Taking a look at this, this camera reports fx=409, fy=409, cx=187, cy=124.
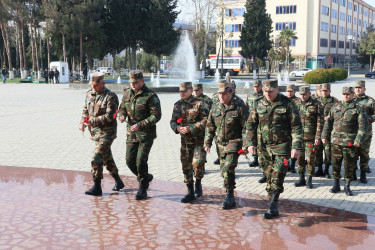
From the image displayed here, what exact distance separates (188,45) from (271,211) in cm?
5103

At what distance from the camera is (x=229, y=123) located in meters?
5.52

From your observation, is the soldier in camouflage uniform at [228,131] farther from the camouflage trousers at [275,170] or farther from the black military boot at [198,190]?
the black military boot at [198,190]

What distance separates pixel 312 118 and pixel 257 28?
51.6m

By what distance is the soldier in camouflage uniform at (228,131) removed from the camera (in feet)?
18.1

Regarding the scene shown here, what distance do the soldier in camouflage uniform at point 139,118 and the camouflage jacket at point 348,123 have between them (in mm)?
2781

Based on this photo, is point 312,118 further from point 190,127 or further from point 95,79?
point 95,79

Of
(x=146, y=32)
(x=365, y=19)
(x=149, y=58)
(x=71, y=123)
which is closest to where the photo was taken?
(x=71, y=123)

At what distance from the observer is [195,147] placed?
6008 mm

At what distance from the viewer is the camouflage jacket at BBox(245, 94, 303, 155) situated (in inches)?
202

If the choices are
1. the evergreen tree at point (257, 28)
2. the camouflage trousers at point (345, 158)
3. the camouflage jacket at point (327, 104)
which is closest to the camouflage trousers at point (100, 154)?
the camouflage trousers at point (345, 158)

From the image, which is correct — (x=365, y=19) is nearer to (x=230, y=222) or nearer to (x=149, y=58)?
(x=149, y=58)

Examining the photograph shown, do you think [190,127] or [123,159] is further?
[123,159]

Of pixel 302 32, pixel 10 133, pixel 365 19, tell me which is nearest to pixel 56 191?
pixel 10 133

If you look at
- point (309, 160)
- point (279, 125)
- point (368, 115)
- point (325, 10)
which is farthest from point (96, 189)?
point (325, 10)
